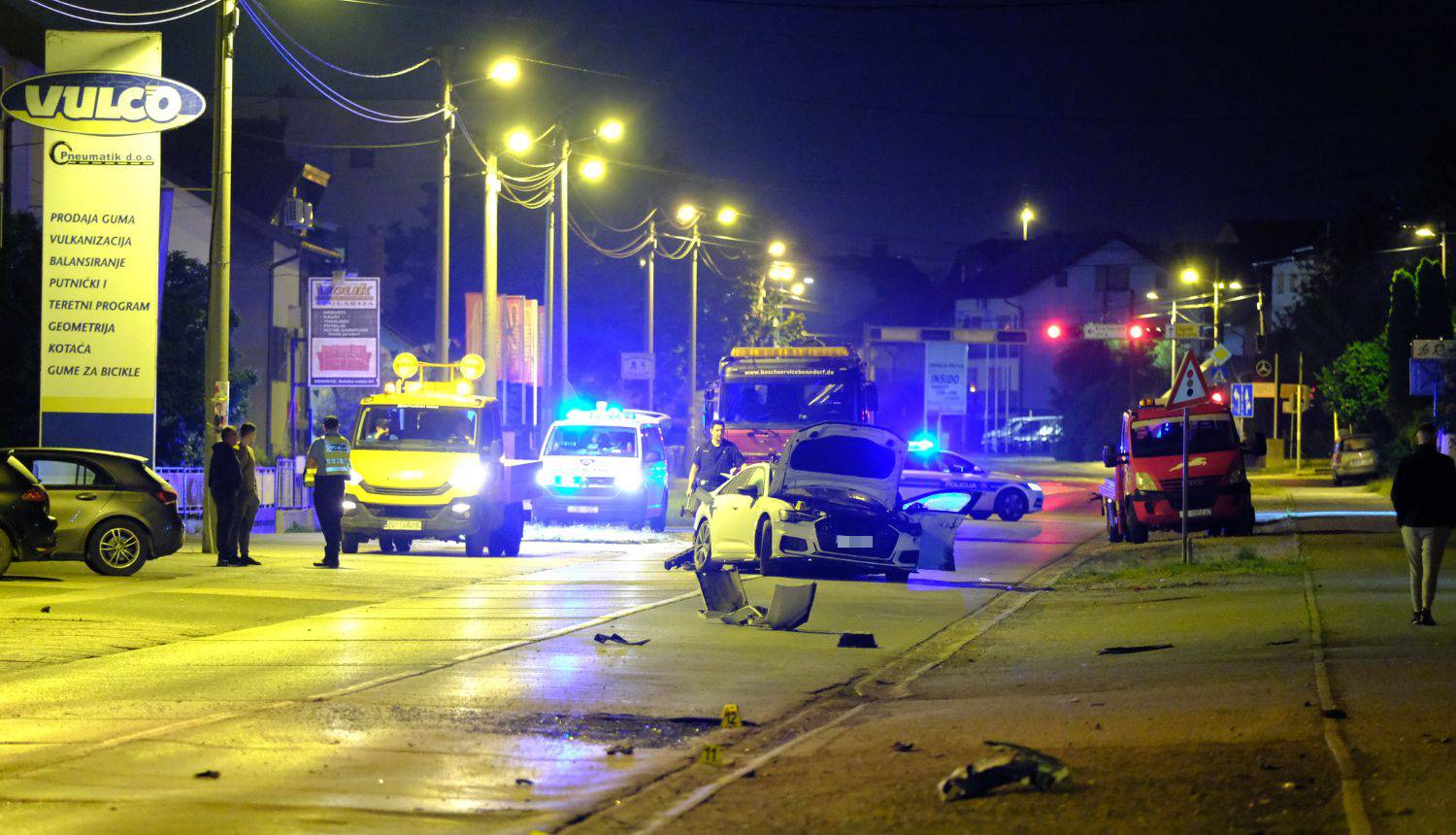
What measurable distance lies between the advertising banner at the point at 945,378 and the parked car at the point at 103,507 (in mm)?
55656

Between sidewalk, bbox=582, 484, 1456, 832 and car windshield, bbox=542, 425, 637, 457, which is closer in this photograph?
sidewalk, bbox=582, 484, 1456, 832

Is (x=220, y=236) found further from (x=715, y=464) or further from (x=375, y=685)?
(x=375, y=685)

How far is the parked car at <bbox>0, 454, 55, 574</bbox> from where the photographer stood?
18.4 m

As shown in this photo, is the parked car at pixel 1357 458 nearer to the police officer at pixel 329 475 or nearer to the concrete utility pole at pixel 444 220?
the concrete utility pole at pixel 444 220

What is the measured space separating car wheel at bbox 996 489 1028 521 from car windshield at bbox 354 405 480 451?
16.2 m

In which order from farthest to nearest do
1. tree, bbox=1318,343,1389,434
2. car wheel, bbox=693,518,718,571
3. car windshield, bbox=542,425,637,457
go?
tree, bbox=1318,343,1389,434
car windshield, bbox=542,425,637,457
car wheel, bbox=693,518,718,571

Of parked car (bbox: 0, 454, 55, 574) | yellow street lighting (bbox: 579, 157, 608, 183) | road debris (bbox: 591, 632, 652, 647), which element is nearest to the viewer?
road debris (bbox: 591, 632, 652, 647)

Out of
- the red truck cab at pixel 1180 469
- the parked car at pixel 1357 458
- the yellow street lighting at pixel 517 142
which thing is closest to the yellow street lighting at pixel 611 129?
the yellow street lighting at pixel 517 142

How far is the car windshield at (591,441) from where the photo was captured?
3297 cm

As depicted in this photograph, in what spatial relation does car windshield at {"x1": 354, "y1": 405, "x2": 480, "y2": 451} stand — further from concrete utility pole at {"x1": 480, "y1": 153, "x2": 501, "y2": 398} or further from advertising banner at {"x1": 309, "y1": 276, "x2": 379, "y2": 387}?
concrete utility pole at {"x1": 480, "y1": 153, "x2": 501, "y2": 398}

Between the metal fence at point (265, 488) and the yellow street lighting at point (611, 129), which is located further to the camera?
the yellow street lighting at point (611, 129)

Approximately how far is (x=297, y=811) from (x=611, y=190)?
71189mm

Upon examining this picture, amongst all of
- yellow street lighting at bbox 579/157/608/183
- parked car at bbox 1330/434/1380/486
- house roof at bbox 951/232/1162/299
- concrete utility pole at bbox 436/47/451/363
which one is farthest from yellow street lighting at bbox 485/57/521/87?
house roof at bbox 951/232/1162/299

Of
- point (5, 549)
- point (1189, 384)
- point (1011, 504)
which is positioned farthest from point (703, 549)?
point (1011, 504)
